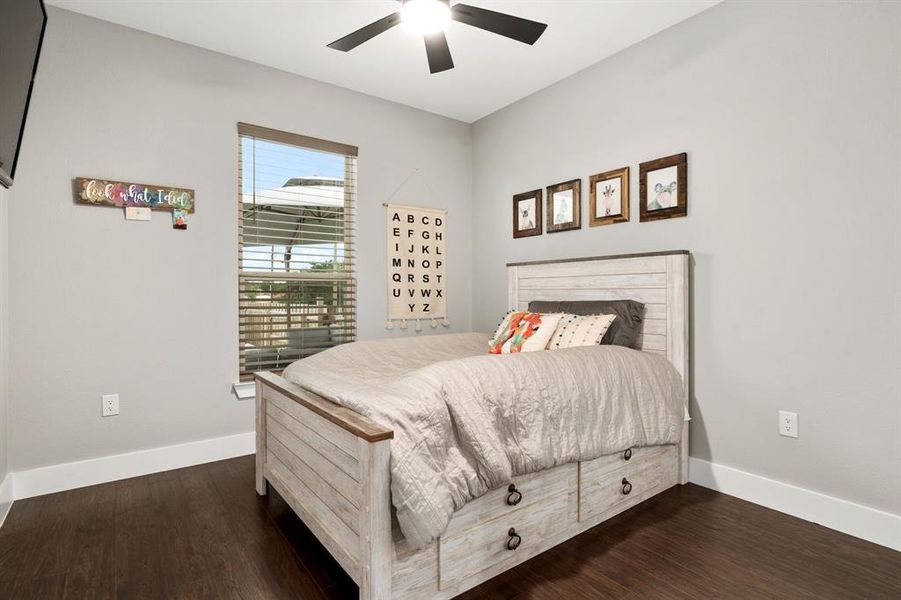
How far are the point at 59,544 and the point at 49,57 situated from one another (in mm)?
2437

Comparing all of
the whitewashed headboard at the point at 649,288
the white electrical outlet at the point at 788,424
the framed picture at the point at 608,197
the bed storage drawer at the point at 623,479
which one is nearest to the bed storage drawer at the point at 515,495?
the bed storage drawer at the point at 623,479

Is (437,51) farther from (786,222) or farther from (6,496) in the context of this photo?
(6,496)

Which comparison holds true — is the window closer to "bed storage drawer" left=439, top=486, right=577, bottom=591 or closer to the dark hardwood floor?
the dark hardwood floor

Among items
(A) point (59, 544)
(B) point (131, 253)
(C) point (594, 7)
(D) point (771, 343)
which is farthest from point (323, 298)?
(D) point (771, 343)

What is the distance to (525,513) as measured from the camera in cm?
175

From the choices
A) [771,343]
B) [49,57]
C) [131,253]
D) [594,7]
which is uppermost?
[594,7]

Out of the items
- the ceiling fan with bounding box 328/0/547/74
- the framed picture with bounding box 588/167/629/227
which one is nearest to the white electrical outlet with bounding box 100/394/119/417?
the ceiling fan with bounding box 328/0/547/74

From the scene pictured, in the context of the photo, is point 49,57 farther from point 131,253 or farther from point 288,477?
point 288,477

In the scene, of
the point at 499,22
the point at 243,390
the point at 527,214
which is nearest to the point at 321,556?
the point at 243,390

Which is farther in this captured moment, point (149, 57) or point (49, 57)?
point (149, 57)

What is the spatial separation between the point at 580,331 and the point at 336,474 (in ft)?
4.89

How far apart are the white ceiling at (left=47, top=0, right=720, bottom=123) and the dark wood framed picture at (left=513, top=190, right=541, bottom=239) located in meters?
0.80

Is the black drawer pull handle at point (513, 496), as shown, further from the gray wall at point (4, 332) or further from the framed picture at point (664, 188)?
the gray wall at point (4, 332)

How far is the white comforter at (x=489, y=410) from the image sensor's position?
4.59ft
